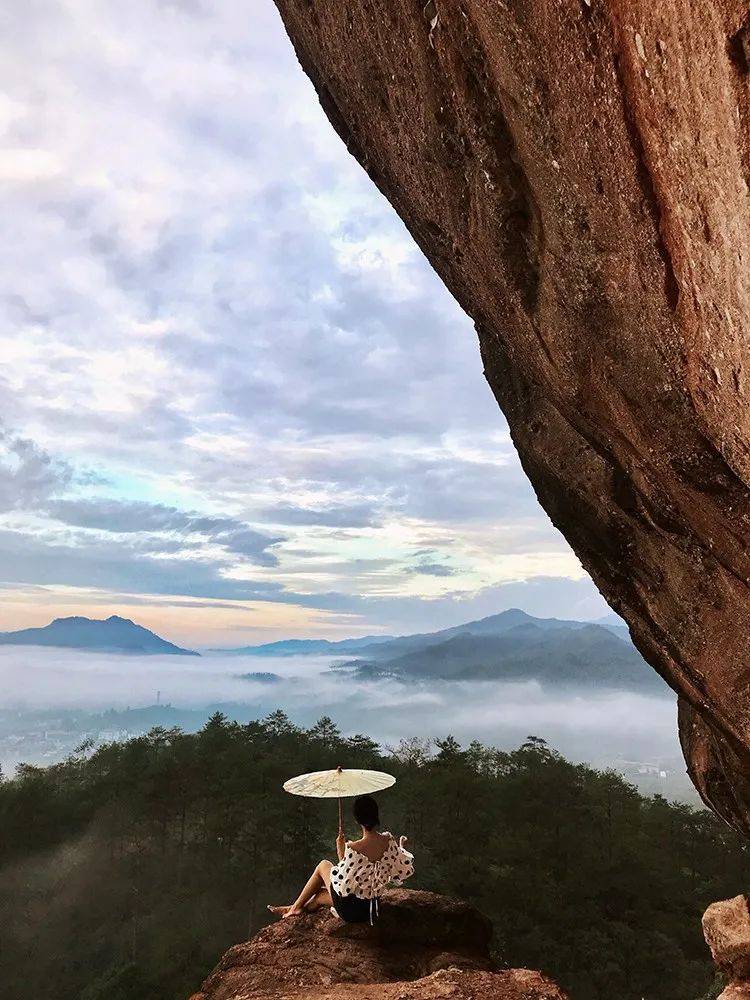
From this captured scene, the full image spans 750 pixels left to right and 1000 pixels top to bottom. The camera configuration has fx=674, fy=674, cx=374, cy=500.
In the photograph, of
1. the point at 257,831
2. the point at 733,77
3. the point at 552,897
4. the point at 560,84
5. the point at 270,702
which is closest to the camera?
the point at 733,77

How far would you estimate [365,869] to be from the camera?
296 inches

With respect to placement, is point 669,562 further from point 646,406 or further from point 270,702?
point 270,702

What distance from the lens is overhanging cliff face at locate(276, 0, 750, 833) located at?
349 cm

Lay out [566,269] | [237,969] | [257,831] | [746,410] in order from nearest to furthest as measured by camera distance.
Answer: [746,410] < [566,269] < [237,969] < [257,831]

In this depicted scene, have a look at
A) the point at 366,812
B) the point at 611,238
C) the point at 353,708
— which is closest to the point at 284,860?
the point at 366,812

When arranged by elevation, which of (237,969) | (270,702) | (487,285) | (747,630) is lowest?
(270,702)

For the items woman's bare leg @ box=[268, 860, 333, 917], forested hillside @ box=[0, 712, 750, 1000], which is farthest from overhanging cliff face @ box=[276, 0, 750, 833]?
forested hillside @ box=[0, 712, 750, 1000]

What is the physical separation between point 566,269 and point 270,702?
121m

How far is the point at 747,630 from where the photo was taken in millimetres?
6152

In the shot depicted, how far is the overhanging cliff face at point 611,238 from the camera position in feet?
11.5

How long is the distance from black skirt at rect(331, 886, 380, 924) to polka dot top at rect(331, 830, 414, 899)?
0.12m

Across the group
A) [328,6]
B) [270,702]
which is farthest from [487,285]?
[270,702]

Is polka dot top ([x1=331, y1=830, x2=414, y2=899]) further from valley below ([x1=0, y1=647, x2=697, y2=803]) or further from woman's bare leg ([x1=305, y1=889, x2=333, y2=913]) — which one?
valley below ([x1=0, y1=647, x2=697, y2=803])

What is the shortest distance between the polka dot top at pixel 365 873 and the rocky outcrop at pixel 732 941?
3579 millimetres
